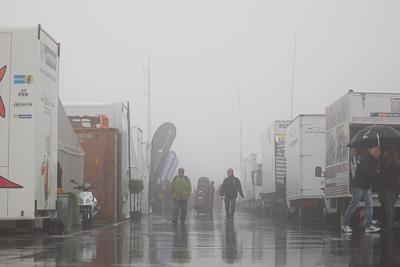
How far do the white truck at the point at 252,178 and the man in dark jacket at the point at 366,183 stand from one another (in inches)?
800

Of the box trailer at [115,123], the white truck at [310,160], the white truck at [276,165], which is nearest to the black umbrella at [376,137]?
the white truck at [310,160]

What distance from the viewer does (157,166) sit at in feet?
114

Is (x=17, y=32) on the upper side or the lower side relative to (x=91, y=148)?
upper

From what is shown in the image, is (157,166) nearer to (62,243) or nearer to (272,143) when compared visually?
(272,143)

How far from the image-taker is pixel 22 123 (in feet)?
41.1

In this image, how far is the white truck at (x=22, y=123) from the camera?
40.3ft

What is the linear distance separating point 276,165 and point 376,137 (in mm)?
14829

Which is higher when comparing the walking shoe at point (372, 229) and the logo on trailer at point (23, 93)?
the logo on trailer at point (23, 93)

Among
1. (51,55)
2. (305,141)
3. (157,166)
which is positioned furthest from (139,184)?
(51,55)

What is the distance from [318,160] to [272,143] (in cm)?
741

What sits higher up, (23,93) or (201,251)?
Result: (23,93)

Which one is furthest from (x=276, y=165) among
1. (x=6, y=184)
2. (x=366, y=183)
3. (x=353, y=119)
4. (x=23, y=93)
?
(x=6, y=184)

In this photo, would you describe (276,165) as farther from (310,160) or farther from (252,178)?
(252,178)

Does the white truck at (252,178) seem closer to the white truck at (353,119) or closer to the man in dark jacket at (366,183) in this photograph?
the white truck at (353,119)
